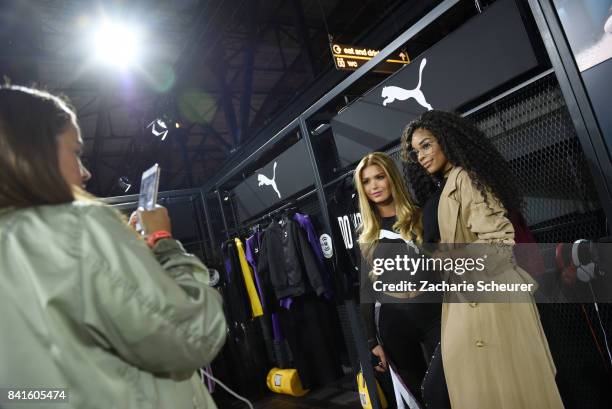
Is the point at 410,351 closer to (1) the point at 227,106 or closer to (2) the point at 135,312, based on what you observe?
(2) the point at 135,312

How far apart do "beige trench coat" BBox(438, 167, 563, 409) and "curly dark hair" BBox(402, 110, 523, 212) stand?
0.09 m

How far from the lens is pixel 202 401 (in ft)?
3.22

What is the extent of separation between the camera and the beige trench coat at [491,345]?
151 cm

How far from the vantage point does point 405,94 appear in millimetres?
2510

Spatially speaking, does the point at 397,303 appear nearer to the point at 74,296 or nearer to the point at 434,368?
the point at 434,368

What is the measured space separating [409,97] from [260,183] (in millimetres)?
2252

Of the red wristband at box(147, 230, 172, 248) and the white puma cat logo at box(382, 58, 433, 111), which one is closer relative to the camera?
the red wristband at box(147, 230, 172, 248)

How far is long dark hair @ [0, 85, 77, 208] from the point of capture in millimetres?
790

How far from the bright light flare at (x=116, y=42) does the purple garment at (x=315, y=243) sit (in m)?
3.67

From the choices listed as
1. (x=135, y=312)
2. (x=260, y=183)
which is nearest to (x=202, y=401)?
(x=135, y=312)

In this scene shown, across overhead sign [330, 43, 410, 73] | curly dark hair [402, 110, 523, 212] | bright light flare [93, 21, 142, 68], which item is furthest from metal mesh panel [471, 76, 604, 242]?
bright light flare [93, 21, 142, 68]

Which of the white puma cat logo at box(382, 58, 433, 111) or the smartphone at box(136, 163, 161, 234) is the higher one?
the white puma cat logo at box(382, 58, 433, 111)

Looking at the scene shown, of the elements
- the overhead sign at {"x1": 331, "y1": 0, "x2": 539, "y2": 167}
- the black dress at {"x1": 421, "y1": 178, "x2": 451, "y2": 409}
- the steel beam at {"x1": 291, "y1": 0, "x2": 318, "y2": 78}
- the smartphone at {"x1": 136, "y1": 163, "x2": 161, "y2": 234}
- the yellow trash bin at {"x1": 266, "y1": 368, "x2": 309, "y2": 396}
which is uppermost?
the steel beam at {"x1": 291, "y1": 0, "x2": 318, "y2": 78}

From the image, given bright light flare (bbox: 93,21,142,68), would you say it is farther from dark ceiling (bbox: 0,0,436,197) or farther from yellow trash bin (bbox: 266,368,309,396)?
yellow trash bin (bbox: 266,368,309,396)
